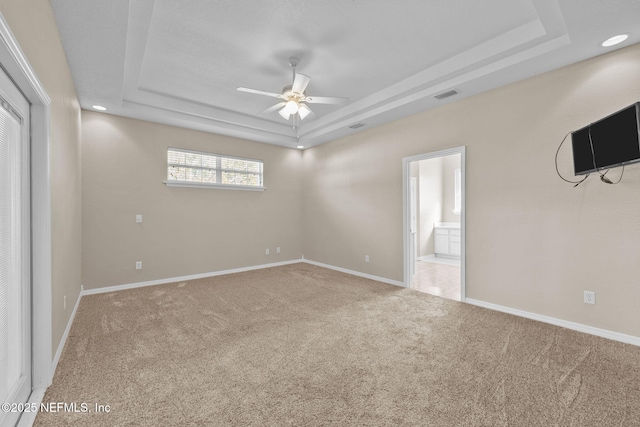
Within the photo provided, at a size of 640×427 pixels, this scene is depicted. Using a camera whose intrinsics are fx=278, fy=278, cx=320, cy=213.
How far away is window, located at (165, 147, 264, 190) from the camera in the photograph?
495 centimetres

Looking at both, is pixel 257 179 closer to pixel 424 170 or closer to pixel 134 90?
pixel 134 90

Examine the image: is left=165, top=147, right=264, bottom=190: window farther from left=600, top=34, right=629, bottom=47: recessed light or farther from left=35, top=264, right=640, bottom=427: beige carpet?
left=600, top=34, right=629, bottom=47: recessed light

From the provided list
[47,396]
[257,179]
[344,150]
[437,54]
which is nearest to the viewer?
[47,396]

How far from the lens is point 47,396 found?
1.83 meters

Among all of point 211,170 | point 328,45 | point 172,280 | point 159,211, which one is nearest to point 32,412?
point 172,280

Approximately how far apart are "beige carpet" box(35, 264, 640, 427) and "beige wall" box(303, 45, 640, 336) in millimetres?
374

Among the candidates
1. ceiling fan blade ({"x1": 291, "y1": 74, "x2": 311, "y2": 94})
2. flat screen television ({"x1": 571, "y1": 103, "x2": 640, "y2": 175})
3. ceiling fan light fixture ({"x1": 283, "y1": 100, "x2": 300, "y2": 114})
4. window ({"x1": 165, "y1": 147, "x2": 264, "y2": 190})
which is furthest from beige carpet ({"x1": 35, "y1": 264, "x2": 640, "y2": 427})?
ceiling fan blade ({"x1": 291, "y1": 74, "x2": 311, "y2": 94})

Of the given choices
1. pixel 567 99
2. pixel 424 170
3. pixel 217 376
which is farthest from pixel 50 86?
pixel 424 170

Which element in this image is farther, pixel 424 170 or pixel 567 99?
pixel 424 170

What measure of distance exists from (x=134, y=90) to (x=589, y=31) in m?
5.07

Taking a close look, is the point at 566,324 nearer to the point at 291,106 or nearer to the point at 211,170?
the point at 291,106

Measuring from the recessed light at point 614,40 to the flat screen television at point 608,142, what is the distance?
2.50 ft

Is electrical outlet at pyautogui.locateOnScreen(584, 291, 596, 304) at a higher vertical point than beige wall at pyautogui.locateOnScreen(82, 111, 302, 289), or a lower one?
lower

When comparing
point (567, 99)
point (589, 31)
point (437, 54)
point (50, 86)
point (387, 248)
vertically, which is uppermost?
point (437, 54)
